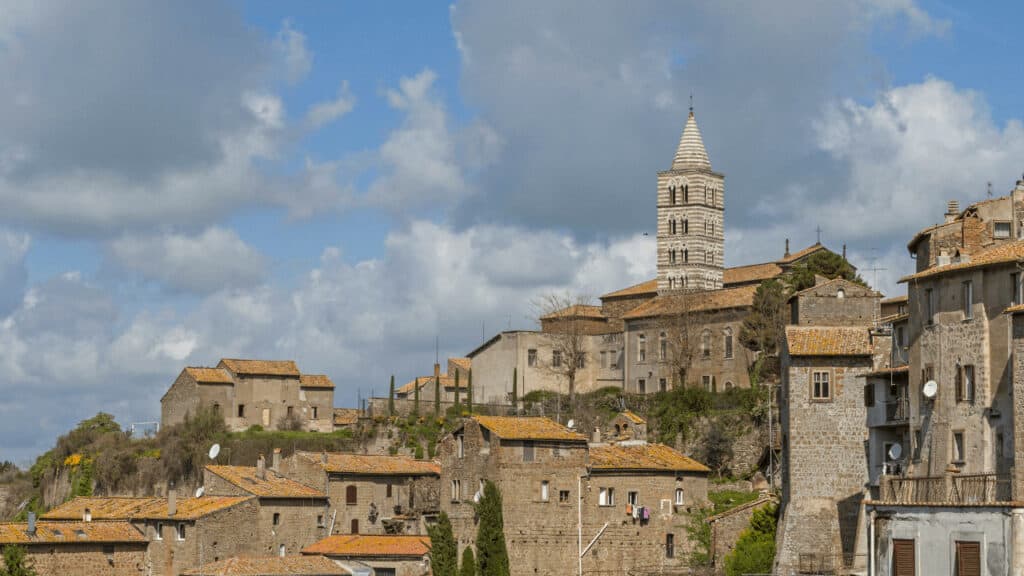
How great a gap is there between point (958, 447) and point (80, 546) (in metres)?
39.4

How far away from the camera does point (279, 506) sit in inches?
2928

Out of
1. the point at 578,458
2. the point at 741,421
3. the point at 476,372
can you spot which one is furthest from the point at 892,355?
the point at 476,372

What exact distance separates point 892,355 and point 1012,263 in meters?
10.1

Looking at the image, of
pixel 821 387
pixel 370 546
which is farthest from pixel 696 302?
pixel 821 387

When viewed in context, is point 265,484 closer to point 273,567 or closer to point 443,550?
point 273,567

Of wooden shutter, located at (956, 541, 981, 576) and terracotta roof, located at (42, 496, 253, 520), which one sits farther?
terracotta roof, located at (42, 496, 253, 520)

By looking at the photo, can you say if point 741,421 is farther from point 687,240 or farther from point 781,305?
point 687,240

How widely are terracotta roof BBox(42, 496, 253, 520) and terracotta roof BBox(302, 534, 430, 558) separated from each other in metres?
4.34

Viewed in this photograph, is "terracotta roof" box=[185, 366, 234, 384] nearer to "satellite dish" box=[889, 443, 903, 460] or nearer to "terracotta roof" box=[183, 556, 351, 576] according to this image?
"terracotta roof" box=[183, 556, 351, 576]

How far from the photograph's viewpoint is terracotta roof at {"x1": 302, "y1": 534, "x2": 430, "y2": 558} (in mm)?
69625

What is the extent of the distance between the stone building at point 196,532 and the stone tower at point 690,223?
39.0 m

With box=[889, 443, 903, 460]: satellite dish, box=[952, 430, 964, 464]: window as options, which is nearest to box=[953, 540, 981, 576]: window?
box=[952, 430, 964, 464]: window

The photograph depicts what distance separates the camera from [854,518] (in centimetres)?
5700

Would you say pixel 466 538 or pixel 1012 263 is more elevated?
pixel 1012 263
